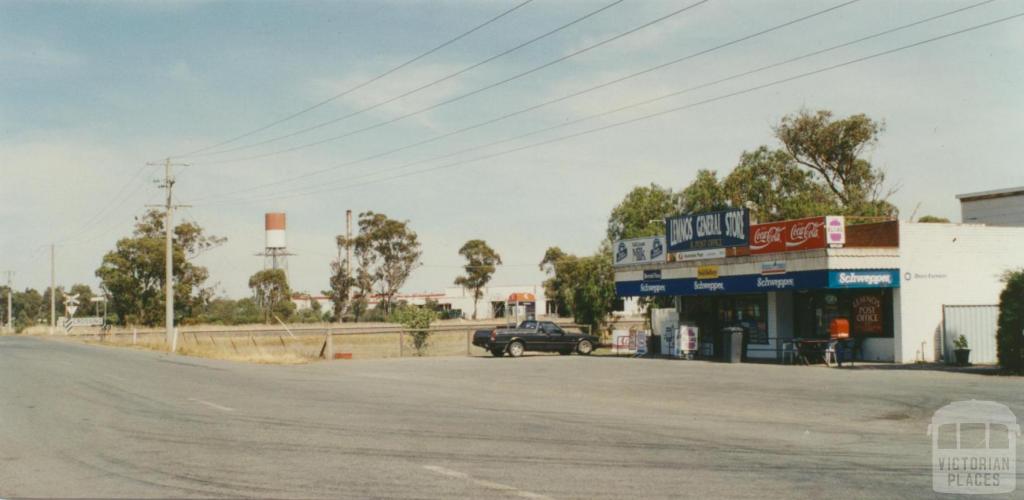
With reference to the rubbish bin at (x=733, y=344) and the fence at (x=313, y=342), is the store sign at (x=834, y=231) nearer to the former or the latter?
A: the rubbish bin at (x=733, y=344)

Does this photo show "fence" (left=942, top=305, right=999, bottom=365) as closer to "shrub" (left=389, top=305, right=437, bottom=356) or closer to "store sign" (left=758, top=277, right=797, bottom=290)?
"store sign" (left=758, top=277, right=797, bottom=290)

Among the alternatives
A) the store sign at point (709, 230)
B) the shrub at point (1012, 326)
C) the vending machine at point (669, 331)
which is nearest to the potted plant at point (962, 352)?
the shrub at point (1012, 326)

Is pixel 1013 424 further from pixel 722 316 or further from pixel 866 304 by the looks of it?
pixel 722 316

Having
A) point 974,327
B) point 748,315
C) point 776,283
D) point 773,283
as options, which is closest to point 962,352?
Result: point 974,327

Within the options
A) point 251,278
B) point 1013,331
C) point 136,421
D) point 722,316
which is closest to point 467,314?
point 251,278

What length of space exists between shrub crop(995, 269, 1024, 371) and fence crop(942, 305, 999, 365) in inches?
174

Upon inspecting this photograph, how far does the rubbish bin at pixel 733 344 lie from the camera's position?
3322cm

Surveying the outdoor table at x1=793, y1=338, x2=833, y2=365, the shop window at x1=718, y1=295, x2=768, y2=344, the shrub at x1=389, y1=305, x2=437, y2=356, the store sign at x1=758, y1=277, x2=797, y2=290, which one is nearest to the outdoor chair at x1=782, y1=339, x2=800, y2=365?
the outdoor table at x1=793, y1=338, x2=833, y2=365

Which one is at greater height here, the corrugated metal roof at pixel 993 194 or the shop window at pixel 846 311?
the corrugated metal roof at pixel 993 194

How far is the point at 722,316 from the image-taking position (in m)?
37.3

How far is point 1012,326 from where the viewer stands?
24.9 meters

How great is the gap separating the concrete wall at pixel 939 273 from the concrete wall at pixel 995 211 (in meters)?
14.8

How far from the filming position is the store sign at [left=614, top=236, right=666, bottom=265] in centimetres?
3894

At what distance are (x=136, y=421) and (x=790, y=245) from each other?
24193mm
